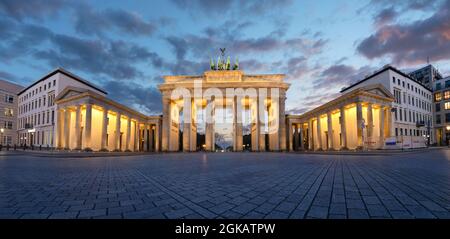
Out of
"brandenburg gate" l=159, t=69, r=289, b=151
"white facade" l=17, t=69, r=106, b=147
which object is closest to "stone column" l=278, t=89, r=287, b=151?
"brandenburg gate" l=159, t=69, r=289, b=151

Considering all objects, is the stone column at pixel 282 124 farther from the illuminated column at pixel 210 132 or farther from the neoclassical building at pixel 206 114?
the illuminated column at pixel 210 132

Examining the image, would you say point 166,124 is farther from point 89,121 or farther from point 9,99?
point 9,99

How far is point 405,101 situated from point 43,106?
299 feet

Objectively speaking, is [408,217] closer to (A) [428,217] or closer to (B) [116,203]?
(A) [428,217]

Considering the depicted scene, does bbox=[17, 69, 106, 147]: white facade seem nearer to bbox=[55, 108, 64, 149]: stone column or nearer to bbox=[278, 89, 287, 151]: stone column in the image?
bbox=[55, 108, 64, 149]: stone column

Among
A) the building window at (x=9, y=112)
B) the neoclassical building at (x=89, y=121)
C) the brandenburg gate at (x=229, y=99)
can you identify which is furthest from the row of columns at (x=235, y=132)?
the building window at (x=9, y=112)

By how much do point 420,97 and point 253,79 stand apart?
166 ft

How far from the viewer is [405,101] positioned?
51.0m

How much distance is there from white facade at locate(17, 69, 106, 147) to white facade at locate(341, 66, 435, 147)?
76064 mm

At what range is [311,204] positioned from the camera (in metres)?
3.55

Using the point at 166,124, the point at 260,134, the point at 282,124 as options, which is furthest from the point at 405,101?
the point at 166,124

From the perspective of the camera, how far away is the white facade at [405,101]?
48.2 meters

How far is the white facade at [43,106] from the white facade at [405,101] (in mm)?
76064
